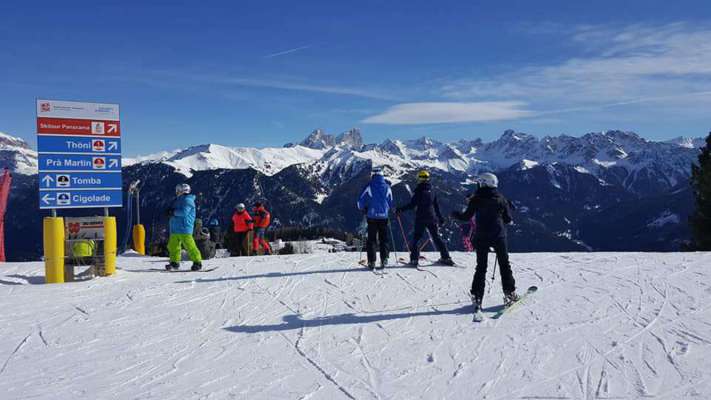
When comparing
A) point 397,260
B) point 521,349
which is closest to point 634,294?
point 521,349

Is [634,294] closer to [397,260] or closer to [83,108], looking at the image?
[397,260]

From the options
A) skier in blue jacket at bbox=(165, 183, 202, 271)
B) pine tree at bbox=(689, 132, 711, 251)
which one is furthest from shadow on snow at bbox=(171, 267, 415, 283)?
pine tree at bbox=(689, 132, 711, 251)

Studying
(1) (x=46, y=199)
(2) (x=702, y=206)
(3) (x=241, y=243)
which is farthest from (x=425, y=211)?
(2) (x=702, y=206)

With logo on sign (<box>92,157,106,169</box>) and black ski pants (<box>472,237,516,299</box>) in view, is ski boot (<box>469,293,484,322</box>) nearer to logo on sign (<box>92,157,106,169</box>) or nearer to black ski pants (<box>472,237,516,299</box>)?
black ski pants (<box>472,237,516,299</box>)

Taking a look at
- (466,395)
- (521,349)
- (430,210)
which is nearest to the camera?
(466,395)

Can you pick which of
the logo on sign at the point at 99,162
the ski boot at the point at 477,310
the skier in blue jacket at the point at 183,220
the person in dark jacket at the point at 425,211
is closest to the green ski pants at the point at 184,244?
the skier in blue jacket at the point at 183,220

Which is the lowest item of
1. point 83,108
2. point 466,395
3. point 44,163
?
point 466,395

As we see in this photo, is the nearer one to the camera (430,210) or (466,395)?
(466,395)

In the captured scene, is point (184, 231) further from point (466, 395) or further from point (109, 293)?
point (466, 395)

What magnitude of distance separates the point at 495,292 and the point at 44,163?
9919 millimetres

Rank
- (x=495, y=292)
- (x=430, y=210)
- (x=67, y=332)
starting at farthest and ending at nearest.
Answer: (x=430, y=210), (x=495, y=292), (x=67, y=332)

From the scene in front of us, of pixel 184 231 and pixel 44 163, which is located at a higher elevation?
pixel 44 163

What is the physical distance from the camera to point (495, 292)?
391 inches

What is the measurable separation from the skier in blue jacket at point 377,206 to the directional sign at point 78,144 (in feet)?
19.5
